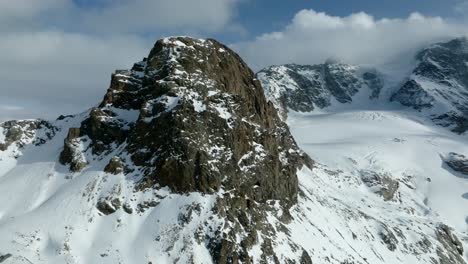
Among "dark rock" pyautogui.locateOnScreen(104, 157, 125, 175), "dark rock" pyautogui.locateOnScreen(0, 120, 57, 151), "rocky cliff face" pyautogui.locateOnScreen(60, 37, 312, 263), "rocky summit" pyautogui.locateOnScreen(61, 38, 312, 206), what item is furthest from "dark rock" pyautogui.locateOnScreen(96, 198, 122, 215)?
"dark rock" pyautogui.locateOnScreen(0, 120, 57, 151)

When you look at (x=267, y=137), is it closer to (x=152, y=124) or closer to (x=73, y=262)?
(x=152, y=124)

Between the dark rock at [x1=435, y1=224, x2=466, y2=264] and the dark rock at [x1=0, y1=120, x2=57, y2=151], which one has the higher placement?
the dark rock at [x1=0, y1=120, x2=57, y2=151]

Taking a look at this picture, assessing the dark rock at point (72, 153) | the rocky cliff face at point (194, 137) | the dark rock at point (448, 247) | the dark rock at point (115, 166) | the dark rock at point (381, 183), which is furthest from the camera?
the dark rock at point (381, 183)

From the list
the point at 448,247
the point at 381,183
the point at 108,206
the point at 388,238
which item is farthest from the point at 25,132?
the point at 381,183

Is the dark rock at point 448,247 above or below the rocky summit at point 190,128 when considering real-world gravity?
below

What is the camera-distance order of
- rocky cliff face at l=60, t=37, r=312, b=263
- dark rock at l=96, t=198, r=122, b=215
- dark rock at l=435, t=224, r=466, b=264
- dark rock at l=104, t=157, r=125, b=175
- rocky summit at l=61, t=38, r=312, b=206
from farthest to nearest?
1. dark rock at l=435, t=224, r=466, b=264
2. dark rock at l=104, t=157, r=125, b=175
3. rocky summit at l=61, t=38, r=312, b=206
4. rocky cliff face at l=60, t=37, r=312, b=263
5. dark rock at l=96, t=198, r=122, b=215

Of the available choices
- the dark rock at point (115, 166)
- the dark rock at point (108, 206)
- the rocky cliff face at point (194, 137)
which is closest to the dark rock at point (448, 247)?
the rocky cliff face at point (194, 137)

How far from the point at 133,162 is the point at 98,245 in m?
16.8

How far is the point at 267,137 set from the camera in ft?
372

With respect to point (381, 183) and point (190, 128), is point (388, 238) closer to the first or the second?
point (190, 128)

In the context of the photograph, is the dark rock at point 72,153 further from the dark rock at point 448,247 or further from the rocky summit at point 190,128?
the dark rock at point 448,247

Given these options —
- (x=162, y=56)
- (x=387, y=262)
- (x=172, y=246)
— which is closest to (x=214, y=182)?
(x=172, y=246)

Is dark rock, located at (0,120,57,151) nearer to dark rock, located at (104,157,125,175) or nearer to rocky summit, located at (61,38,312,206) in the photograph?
rocky summit, located at (61,38,312,206)

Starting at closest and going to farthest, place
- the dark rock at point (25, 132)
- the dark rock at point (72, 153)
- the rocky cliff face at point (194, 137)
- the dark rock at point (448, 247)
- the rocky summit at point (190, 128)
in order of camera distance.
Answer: the rocky cliff face at point (194, 137), the rocky summit at point (190, 128), the dark rock at point (72, 153), the dark rock at point (25, 132), the dark rock at point (448, 247)
